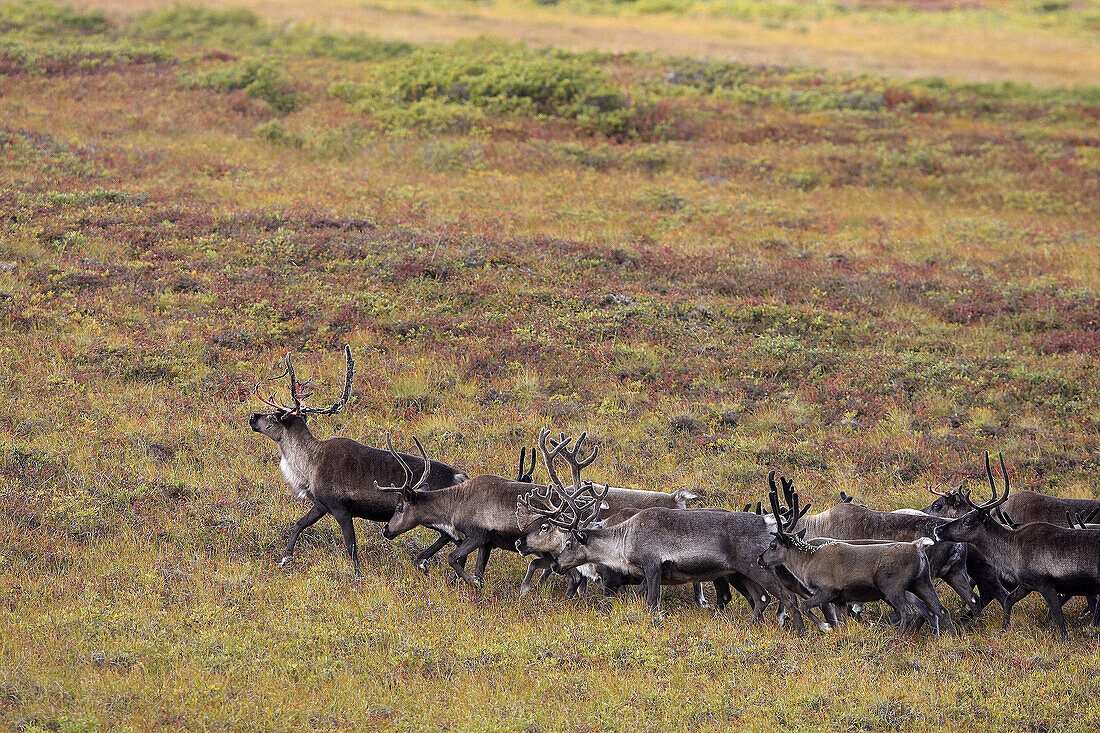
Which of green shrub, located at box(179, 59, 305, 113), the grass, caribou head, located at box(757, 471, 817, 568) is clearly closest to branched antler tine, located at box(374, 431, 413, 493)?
the grass

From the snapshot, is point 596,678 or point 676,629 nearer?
point 596,678

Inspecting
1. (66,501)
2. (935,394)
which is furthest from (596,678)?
(935,394)

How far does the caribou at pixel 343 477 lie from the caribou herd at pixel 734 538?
0.05ft

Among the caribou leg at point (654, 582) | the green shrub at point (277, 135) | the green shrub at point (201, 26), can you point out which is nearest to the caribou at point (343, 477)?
the caribou leg at point (654, 582)

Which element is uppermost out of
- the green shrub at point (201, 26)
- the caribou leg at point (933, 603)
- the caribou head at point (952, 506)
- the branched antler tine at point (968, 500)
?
the green shrub at point (201, 26)

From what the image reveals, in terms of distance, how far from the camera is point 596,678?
30.1ft

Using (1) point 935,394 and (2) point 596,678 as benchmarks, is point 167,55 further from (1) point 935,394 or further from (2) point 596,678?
(2) point 596,678

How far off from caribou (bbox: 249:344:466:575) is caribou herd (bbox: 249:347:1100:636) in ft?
0.05

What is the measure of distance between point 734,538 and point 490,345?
901 centimetres

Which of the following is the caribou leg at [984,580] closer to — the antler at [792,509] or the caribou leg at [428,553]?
the antler at [792,509]

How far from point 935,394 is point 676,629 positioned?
9115mm

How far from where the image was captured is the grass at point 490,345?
9.19 meters

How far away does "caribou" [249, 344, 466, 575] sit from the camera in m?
12.0

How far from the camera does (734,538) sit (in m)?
10.7
